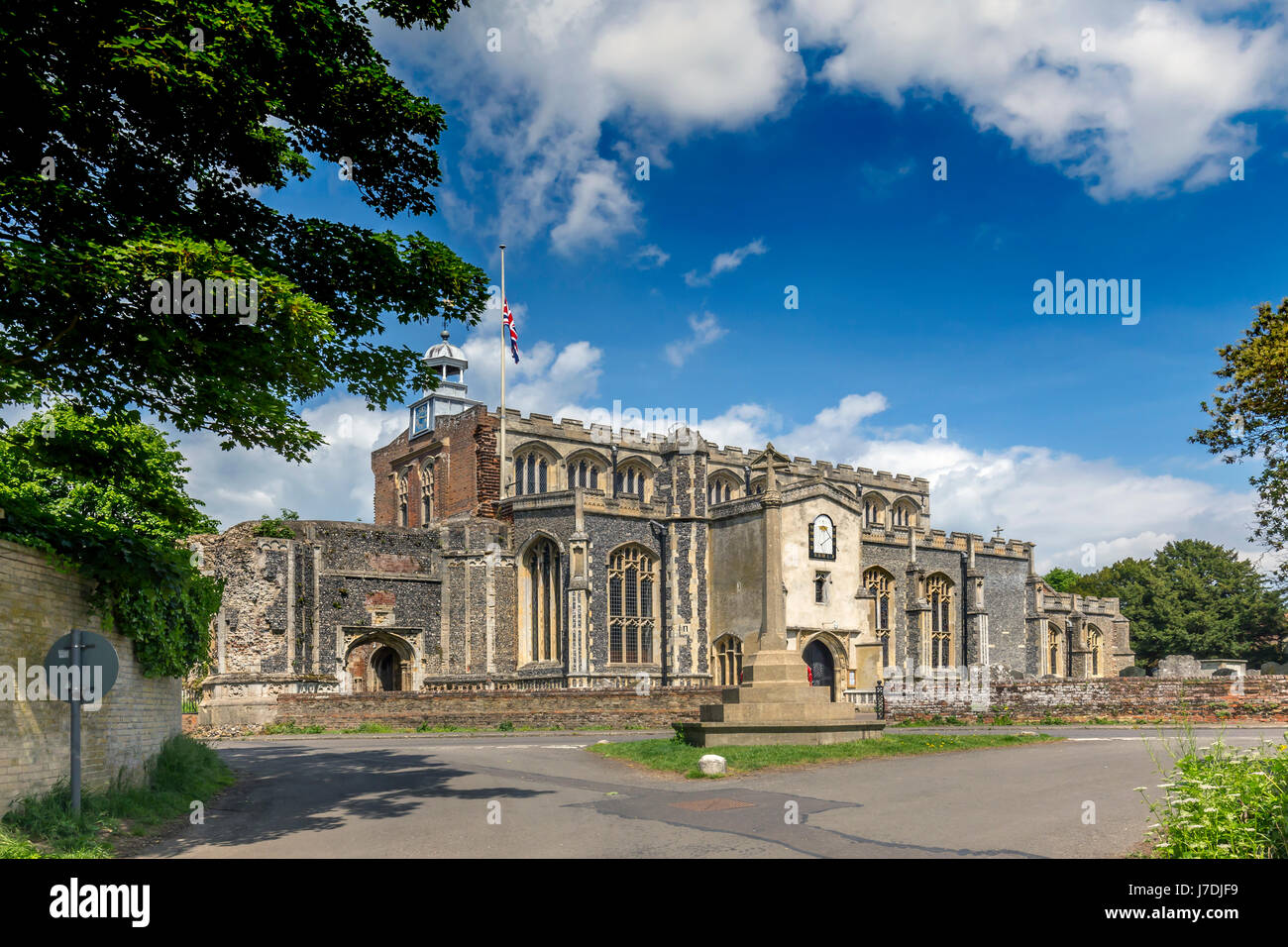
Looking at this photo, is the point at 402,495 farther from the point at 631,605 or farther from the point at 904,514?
the point at 904,514

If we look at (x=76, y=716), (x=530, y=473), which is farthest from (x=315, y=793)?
Result: (x=530, y=473)

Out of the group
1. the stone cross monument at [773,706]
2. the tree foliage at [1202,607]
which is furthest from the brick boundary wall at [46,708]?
the tree foliage at [1202,607]

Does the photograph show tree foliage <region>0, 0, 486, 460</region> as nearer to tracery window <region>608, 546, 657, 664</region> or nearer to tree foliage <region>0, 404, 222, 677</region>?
tree foliage <region>0, 404, 222, 677</region>

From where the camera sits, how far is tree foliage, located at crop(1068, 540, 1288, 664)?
5984cm

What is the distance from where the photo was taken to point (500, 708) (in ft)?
93.6

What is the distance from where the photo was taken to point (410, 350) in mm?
12258

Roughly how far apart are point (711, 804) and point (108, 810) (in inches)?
265

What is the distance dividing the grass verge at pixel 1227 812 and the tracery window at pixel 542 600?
94.9 ft

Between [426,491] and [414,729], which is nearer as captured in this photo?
[414,729]

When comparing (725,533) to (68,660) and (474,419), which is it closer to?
(474,419)

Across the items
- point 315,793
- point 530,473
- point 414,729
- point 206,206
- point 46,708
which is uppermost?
point 206,206

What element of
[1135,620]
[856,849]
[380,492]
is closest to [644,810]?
[856,849]

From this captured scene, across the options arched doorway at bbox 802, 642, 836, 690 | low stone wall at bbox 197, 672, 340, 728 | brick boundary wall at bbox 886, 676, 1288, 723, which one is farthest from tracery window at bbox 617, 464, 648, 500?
brick boundary wall at bbox 886, 676, 1288, 723

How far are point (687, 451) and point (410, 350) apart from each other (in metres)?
27.1
